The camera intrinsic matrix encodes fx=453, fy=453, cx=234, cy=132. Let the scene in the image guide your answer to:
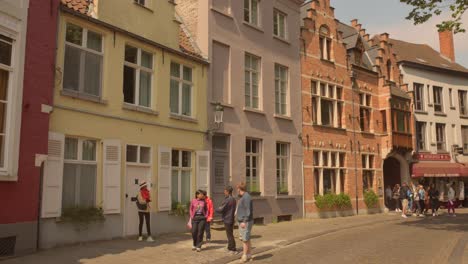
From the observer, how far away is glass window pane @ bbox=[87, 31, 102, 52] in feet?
42.3

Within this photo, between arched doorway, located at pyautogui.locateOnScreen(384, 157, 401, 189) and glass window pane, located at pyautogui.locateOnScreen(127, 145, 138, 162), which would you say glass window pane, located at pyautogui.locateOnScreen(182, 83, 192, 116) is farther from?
arched doorway, located at pyautogui.locateOnScreen(384, 157, 401, 189)

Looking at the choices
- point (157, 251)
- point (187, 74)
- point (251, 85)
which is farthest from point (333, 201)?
point (157, 251)

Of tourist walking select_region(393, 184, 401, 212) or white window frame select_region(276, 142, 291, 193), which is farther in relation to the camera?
tourist walking select_region(393, 184, 401, 212)

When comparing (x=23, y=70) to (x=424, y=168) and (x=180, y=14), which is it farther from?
(x=424, y=168)

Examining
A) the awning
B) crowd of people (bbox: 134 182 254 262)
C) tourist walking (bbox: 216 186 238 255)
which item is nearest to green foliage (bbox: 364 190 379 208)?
the awning

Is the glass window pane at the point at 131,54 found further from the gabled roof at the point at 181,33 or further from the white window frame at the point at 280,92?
the white window frame at the point at 280,92

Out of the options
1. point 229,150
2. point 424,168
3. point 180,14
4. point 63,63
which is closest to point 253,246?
point 229,150

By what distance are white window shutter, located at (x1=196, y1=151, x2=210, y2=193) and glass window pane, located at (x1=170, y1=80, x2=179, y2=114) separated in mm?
1732

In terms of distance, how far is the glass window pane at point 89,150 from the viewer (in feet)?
41.1

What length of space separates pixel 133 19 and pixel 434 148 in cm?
2436

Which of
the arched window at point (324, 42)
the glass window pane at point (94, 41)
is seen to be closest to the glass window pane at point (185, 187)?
the glass window pane at point (94, 41)

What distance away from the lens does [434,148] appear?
3111 cm

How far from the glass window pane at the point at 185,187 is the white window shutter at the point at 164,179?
0.90 metres

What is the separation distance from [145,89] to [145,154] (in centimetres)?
211
